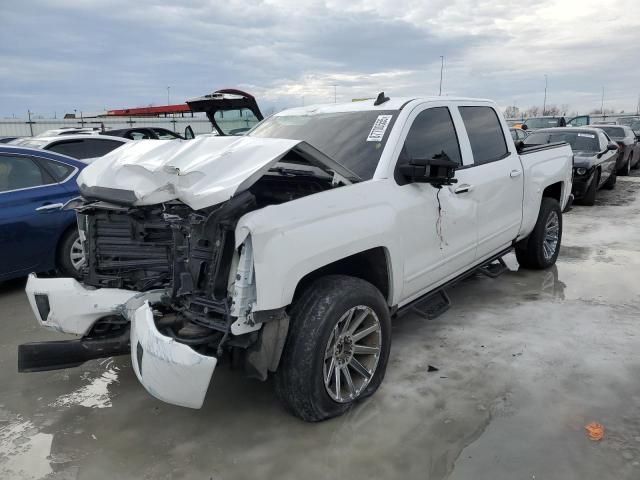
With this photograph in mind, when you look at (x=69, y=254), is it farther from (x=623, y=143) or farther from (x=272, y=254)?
(x=623, y=143)

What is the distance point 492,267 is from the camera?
5371mm

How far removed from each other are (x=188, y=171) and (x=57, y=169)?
3805mm

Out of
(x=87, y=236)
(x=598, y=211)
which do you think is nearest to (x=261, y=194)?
(x=87, y=236)

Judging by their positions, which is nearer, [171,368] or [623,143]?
[171,368]

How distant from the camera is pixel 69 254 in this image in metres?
5.66

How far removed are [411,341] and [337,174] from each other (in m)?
→ 1.69

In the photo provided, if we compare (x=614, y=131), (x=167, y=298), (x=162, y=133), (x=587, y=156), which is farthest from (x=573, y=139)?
(x=167, y=298)

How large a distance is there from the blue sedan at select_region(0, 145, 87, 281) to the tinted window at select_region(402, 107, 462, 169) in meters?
3.79

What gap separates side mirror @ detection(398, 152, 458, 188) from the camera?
132 inches

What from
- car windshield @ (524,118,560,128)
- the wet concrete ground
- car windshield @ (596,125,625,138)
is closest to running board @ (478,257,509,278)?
the wet concrete ground

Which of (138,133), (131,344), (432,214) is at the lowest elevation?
(131,344)

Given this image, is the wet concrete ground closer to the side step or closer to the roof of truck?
the side step

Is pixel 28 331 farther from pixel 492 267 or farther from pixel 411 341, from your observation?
pixel 492 267

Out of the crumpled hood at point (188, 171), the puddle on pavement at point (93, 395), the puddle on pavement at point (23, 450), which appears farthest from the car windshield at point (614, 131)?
the puddle on pavement at point (23, 450)
